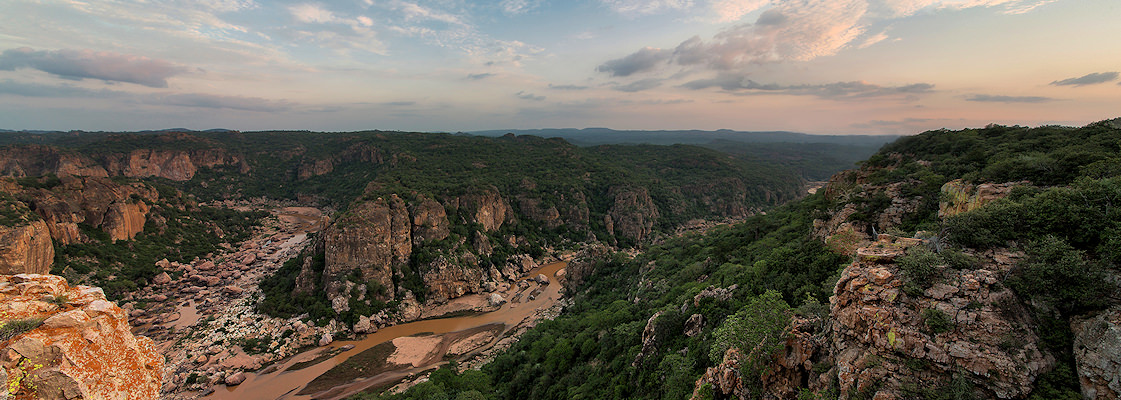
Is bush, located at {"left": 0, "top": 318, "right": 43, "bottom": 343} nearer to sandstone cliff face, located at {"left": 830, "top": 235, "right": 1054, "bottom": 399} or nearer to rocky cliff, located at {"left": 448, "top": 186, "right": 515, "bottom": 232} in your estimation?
sandstone cliff face, located at {"left": 830, "top": 235, "right": 1054, "bottom": 399}

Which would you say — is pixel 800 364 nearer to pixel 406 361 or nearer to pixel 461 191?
pixel 406 361

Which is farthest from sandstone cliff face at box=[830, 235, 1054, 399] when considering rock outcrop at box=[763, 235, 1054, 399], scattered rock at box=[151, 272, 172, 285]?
scattered rock at box=[151, 272, 172, 285]

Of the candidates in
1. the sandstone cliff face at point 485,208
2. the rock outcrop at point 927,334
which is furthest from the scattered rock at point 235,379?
the rock outcrop at point 927,334

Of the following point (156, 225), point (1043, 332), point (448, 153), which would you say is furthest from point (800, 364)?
point (448, 153)

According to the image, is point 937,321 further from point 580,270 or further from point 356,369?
point 356,369

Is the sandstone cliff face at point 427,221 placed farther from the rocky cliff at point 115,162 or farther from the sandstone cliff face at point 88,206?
the rocky cliff at point 115,162

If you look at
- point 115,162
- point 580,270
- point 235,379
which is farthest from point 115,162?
point 580,270
